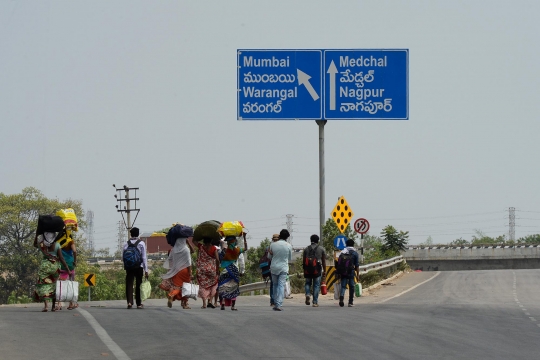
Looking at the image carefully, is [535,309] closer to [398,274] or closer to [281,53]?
[281,53]

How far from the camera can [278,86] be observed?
3164 cm

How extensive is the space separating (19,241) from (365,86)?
7404 centimetres

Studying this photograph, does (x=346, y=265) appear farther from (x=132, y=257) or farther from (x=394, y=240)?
(x=394, y=240)

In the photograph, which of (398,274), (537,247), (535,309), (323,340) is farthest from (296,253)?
(323,340)

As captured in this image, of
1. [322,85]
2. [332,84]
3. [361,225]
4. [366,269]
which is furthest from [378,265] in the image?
[322,85]

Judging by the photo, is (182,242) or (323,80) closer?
(182,242)

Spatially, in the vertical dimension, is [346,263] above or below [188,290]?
above

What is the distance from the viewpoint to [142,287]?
72.8ft

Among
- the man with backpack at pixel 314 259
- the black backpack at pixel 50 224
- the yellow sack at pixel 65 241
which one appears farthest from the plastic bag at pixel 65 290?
the man with backpack at pixel 314 259

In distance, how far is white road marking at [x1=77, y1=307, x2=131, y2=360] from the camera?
39.2 feet

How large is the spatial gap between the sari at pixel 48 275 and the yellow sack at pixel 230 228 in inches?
157

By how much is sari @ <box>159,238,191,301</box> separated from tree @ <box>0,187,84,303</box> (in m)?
74.6

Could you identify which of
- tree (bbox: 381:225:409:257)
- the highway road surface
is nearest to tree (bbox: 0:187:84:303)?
tree (bbox: 381:225:409:257)

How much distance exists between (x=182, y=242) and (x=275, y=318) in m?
4.40
